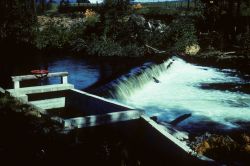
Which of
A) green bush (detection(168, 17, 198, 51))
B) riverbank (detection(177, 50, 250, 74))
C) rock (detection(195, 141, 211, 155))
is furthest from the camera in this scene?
green bush (detection(168, 17, 198, 51))

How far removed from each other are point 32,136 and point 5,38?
34915 millimetres

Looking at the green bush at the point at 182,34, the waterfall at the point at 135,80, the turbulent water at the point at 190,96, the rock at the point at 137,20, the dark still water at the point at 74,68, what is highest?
the rock at the point at 137,20

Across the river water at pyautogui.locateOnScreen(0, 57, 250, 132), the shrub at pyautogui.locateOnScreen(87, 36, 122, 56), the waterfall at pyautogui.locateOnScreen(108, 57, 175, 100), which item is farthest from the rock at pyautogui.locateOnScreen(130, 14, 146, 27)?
the waterfall at pyautogui.locateOnScreen(108, 57, 175, 100)

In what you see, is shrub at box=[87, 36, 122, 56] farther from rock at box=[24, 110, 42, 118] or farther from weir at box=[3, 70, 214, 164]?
rock at box=[24, 110, 42, 118]

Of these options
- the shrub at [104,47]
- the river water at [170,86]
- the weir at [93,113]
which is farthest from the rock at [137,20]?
the weir at [93,113]

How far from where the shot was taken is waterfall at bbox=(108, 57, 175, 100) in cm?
1977

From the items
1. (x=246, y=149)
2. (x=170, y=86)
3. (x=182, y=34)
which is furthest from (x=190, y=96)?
(x=182, y=34)

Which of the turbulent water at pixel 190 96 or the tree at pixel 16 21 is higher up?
the tree at pixel 16 21

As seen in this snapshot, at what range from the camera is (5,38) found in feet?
139

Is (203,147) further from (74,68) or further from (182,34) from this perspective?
(182,34)

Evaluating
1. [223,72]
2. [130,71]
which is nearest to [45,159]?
[130,71]

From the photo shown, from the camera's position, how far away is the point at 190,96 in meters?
22.4

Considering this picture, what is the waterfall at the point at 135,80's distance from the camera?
19775 mm

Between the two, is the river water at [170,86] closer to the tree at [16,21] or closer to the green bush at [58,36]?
the tree at [16,21]
